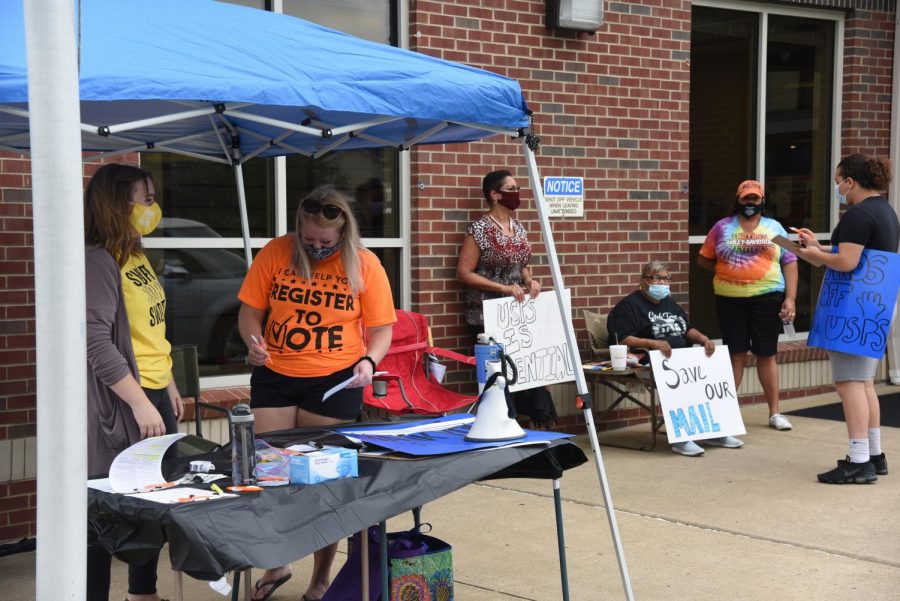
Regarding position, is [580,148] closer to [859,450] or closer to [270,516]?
[859,450]

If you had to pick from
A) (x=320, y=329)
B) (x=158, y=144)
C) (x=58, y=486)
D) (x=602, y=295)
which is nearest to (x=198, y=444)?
(x=320, y=329)

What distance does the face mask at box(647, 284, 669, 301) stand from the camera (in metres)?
7.90

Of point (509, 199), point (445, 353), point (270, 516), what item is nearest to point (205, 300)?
point (445, 353)

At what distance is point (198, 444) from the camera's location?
4.14 m

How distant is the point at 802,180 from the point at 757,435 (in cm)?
297

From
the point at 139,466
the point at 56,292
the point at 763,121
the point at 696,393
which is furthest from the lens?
the point at 763,121

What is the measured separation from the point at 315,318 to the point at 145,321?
691mm

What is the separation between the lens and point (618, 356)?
303 inches

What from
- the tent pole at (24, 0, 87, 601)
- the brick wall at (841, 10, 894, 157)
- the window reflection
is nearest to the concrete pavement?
the window reflection

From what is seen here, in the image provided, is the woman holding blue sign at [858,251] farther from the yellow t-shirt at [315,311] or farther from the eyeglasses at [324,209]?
the eyeglasses at [324,209]

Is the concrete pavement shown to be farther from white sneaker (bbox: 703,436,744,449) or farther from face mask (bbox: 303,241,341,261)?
face mask (bbox: 303,241,341,261)

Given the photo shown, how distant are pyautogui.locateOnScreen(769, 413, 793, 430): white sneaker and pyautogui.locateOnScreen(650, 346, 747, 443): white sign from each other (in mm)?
640

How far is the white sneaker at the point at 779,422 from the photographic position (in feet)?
28.1

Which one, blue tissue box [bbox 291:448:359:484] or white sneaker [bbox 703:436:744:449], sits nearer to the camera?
blue tissue box [bbox 291:448:359:484]
